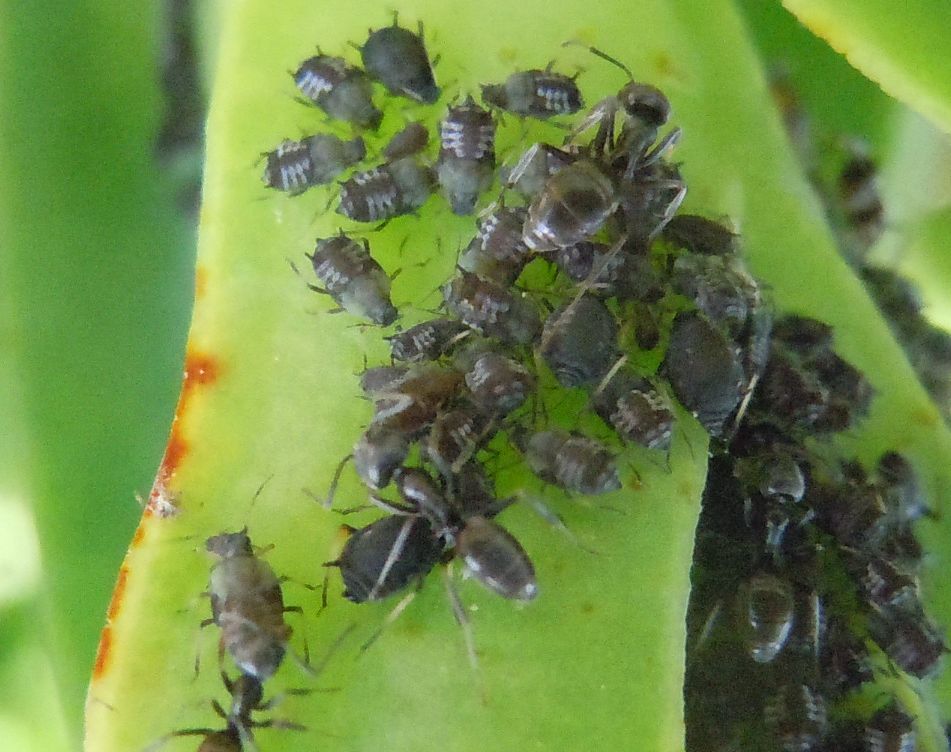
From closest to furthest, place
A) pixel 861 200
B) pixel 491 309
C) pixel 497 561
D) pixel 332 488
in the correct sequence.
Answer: pixel 497 561 < pixel 332 488 < pixel 491 309 < pixel 861 200

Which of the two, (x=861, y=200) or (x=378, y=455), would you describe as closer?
(x=378, y=455)

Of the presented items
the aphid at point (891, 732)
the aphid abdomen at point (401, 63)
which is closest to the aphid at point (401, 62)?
the aphid abdomen at point (401, 63)

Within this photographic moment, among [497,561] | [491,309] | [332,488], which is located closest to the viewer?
[497,561]

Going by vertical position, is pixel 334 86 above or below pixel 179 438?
above

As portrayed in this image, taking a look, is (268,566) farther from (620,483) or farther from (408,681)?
(620,483)

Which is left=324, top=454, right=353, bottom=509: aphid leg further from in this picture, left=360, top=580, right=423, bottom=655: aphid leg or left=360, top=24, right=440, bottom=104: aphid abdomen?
left=360, top=24, right=440, bottom=104: aphid abdomen

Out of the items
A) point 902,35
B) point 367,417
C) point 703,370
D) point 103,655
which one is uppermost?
point 902,35

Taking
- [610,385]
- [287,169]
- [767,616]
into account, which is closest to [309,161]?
[287,169]

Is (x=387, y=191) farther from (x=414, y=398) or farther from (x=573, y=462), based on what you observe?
(x=573, y=462)

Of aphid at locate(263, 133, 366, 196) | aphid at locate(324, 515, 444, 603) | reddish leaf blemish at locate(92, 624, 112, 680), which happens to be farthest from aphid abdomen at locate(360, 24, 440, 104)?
reddish leaf blemish at locate(92, 624, 112, 680)
